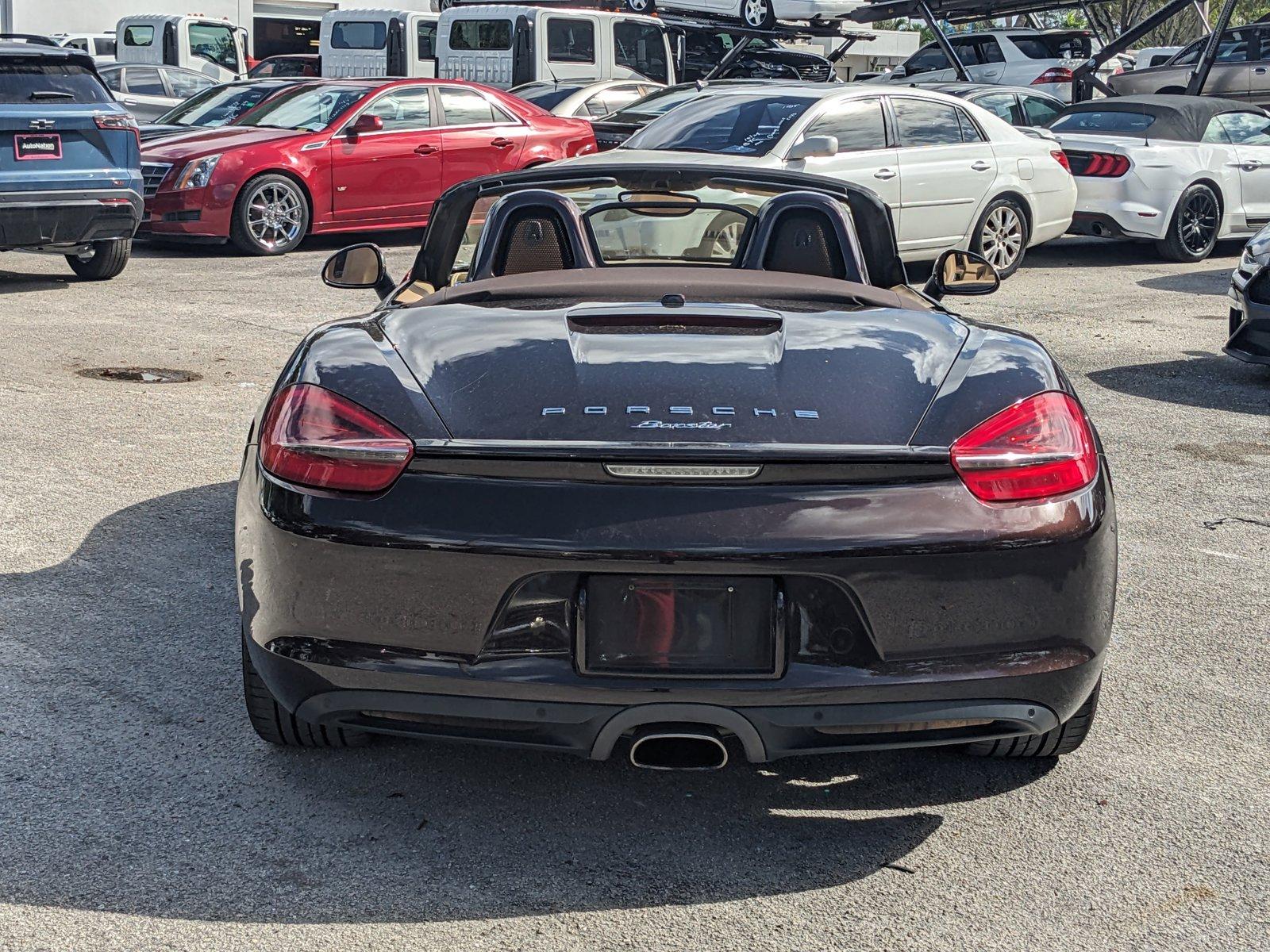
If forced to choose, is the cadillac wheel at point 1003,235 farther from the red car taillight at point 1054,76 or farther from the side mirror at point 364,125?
the red car taillight at point 1054,76

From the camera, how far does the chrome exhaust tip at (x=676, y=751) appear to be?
3.02 m

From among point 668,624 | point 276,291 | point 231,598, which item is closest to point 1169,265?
point 276,291

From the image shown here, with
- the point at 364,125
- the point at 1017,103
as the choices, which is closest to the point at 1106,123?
the point at 1017,103

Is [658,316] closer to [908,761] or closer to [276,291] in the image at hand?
[908,761]

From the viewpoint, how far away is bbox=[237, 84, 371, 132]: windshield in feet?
47.9

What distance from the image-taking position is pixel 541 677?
2.97 m

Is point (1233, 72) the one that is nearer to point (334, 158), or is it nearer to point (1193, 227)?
point (1193, 227)

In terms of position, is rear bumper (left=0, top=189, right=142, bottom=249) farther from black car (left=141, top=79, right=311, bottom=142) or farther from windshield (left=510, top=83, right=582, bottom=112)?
windshield (left=510, top=83, right=582, bottom=112)

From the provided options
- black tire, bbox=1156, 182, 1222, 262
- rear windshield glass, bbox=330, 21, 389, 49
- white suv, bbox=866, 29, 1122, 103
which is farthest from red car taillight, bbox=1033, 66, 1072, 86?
black tire, bbox=1156, 182, 1222, 262

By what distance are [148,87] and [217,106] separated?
5.94m

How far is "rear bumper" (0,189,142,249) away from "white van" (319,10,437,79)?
14186 millimetres

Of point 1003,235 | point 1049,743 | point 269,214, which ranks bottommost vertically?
point 269,214

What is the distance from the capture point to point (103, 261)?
12.1 m

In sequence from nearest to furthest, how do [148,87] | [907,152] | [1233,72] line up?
[907,152]
[1233,72]
[148,87]
